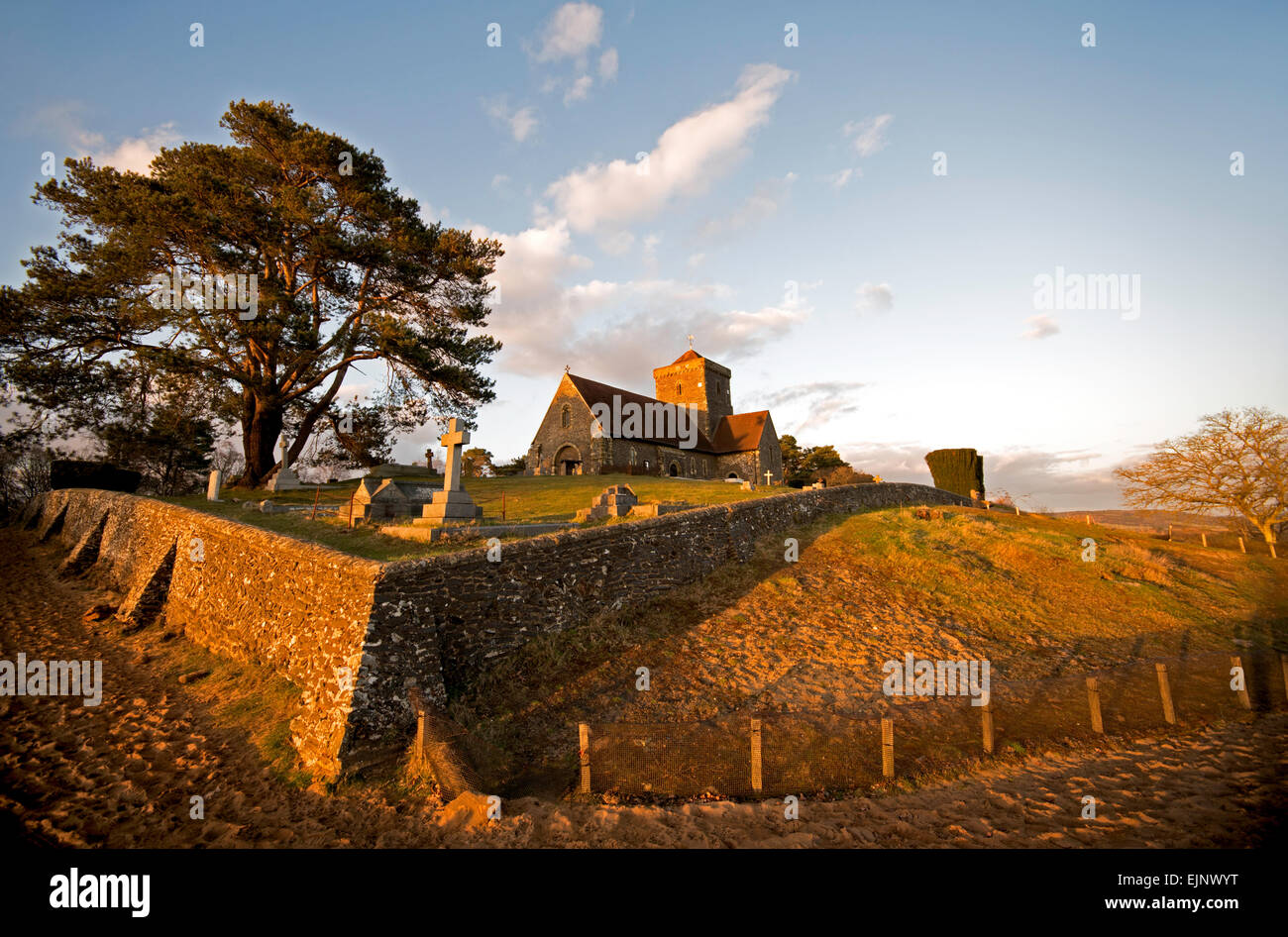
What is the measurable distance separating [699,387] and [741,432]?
5501 mm

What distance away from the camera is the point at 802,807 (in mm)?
5367

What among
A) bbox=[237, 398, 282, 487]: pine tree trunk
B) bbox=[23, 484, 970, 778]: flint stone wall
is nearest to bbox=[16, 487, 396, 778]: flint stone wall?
bbox=[23, 484, 970, 778]: flint stone wall

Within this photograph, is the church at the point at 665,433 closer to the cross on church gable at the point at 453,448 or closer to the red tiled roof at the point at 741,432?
the red tiled roof at the point at 741,432

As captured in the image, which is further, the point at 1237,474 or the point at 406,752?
the point at 1237,474

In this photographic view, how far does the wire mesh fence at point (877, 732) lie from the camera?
19.0ft

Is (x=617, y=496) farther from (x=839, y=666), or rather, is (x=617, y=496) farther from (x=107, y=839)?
(x=107, y=839)

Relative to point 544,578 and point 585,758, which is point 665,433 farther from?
point 585,758

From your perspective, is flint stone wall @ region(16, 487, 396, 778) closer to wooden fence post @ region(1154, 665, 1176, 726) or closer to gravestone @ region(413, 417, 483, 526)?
gravestone @ region(413, 417, 483, 526)

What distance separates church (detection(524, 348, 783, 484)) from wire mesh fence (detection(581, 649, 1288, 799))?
2652cm

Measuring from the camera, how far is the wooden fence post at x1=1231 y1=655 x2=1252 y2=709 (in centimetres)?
887

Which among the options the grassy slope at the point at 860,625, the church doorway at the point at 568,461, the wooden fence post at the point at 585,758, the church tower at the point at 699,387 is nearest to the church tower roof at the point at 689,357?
the church tower at the point at 699,387

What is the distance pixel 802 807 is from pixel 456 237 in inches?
955

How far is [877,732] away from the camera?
22.0ft
